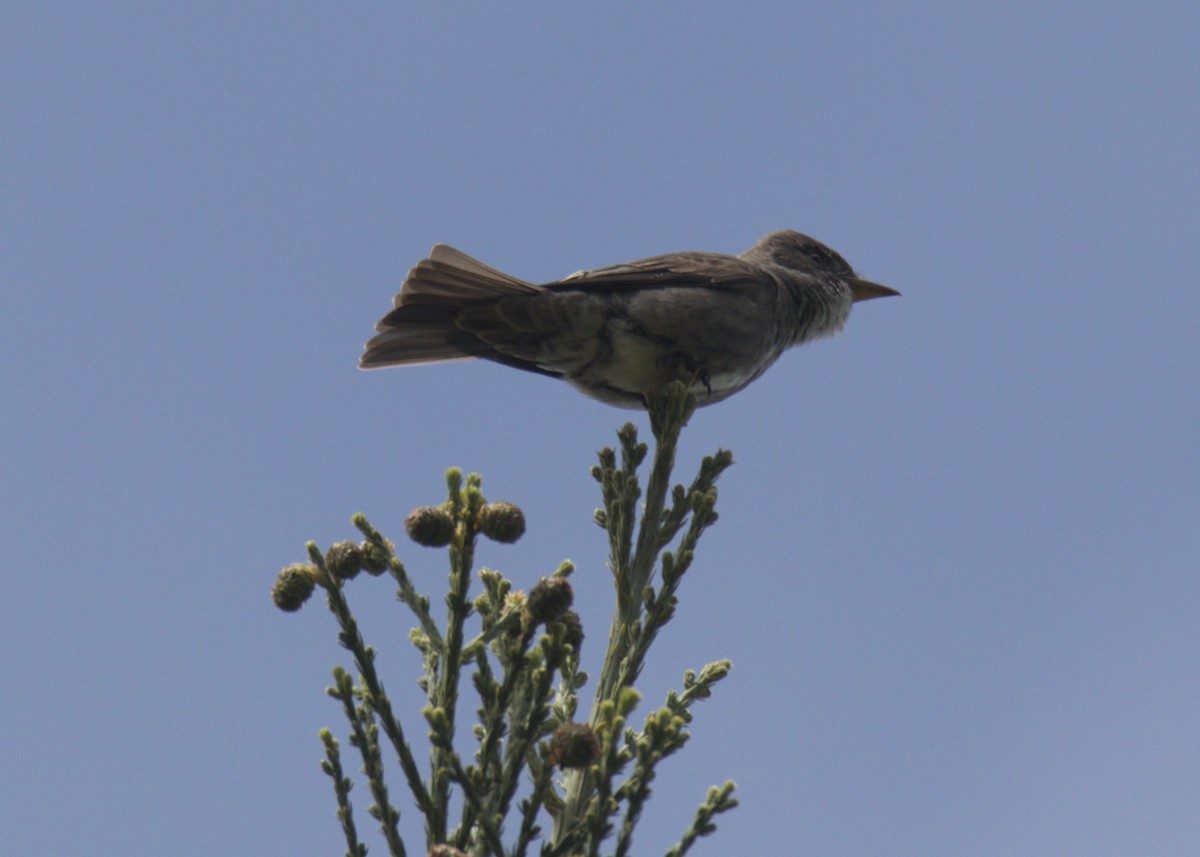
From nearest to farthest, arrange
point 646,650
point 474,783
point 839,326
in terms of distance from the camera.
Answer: point 474,783 → point 646,650 → point 839,326

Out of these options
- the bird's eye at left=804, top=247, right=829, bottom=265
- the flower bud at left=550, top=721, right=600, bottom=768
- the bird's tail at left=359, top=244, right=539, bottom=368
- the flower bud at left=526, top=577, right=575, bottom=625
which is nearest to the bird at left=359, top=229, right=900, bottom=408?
the bird's tail at left=359, top=244, right=539, bottom=368

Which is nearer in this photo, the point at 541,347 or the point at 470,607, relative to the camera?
the point at 470,607

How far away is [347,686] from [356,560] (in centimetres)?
34

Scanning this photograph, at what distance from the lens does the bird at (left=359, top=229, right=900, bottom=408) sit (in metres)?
5.43

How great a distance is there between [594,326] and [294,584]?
2.76 meters

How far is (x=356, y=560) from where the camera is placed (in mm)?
3061

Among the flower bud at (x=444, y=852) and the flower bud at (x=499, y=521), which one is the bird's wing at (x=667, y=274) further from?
the flower bud at (x=444, y=852)

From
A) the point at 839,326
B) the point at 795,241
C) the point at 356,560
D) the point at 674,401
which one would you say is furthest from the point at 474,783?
the point at 795,241

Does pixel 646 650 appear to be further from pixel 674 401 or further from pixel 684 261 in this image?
pixel 684 261

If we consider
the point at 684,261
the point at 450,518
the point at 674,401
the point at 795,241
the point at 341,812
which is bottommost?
the point at 341,812

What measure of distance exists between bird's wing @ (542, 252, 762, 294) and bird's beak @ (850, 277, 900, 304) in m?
1.30

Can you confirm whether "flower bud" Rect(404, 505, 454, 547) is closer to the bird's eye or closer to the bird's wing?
the bird's wing

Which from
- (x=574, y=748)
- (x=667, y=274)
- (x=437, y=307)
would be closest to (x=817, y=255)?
(x=667, y=274)

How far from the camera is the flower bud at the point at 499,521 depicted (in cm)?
306
